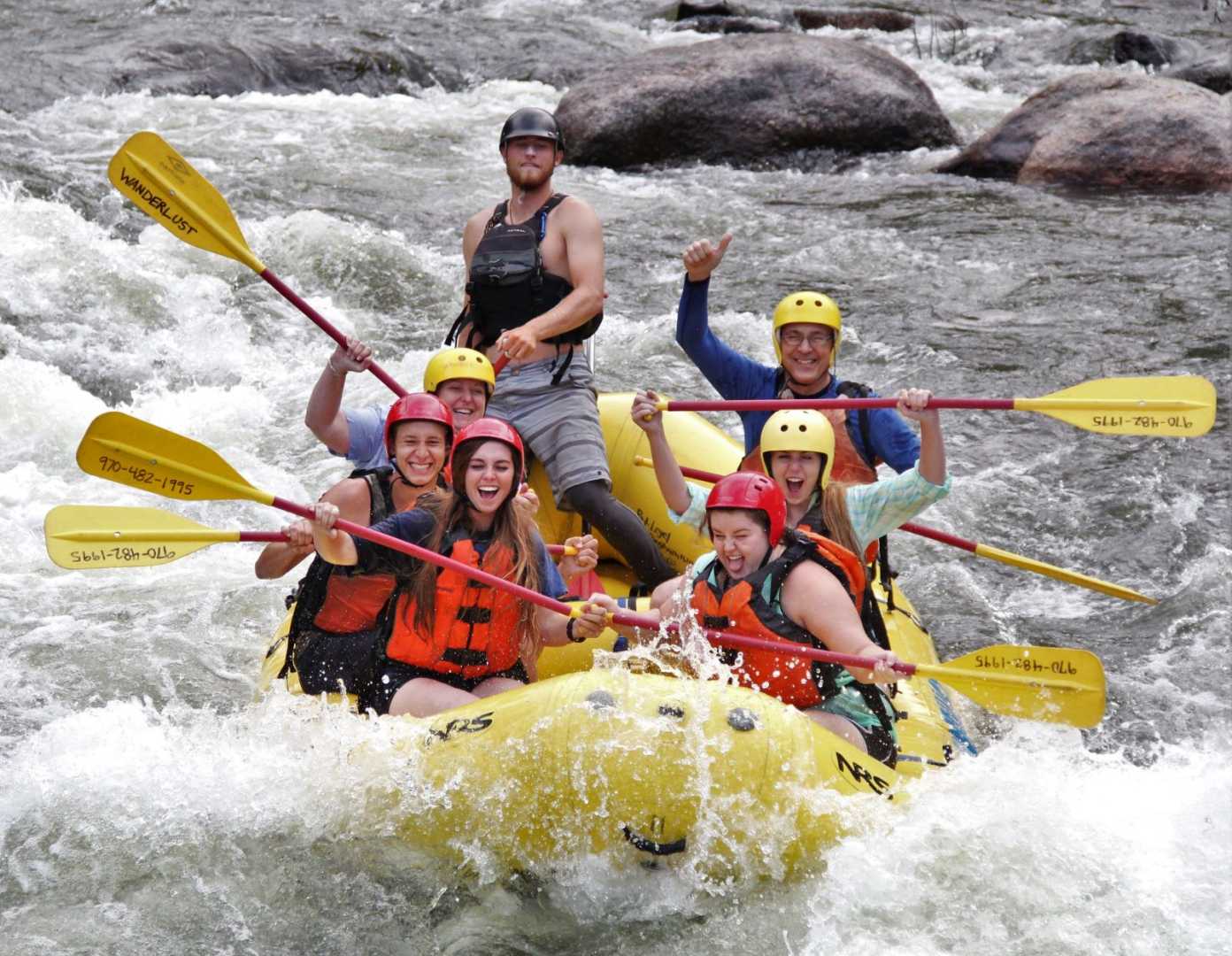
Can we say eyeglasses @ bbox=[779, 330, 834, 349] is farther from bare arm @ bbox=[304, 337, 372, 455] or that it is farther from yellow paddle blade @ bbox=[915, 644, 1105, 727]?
bare arm @ bbox=[304, 337, 372, 455]

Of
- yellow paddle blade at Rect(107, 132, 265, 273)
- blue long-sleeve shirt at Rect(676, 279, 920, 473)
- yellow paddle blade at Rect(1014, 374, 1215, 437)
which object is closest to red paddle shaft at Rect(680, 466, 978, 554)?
blue long-sleeve shirt at Rect(676, 279, 920, 473)

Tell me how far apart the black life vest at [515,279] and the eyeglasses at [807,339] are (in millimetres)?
615

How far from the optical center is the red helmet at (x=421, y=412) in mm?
4422

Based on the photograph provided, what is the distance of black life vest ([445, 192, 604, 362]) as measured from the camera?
17.0 feet

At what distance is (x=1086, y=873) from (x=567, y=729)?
1.50 meters

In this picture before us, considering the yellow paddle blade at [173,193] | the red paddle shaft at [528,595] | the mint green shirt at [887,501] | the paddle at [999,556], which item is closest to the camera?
the red paddle shaft at [528,595]

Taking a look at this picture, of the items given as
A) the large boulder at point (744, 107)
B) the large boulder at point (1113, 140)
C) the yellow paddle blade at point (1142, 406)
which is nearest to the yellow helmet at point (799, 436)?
the yellow paddle blade at point (1142, 406)

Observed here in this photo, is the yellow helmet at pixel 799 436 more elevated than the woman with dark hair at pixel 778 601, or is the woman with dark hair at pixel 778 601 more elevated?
the yellow helmet at pixel 799 436

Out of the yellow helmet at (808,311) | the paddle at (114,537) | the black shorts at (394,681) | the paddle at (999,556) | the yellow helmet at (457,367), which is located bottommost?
the black shorts at (394,681)

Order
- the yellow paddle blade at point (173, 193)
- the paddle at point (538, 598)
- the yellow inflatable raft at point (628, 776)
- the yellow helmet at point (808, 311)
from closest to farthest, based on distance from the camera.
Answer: the yellow inflatable raft at point (628, 776) → the paddle at point (538, 598) → the yellow helmet at point (808, 311) → the yellow paddle blade at point (173, 193)

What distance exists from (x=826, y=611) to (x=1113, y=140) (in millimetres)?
8300

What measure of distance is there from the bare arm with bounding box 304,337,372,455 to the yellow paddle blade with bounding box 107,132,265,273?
81 centimetres

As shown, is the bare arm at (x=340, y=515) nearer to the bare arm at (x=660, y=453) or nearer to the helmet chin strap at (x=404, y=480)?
the helmet chin strap at (x=404, y=480)

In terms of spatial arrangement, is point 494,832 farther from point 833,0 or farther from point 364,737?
point 833,0
